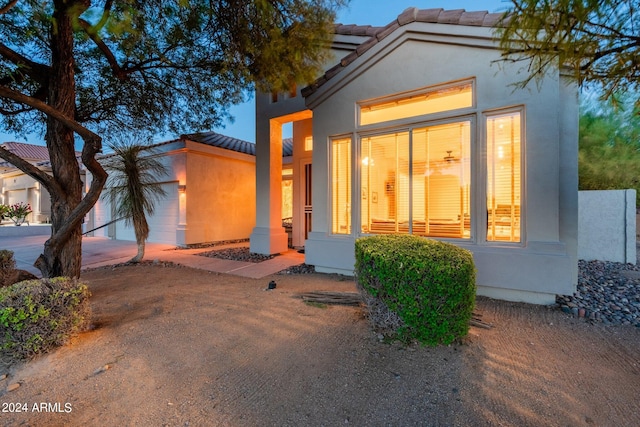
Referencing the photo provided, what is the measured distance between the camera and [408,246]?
301 cm

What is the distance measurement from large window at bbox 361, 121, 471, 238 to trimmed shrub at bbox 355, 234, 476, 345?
2028mm

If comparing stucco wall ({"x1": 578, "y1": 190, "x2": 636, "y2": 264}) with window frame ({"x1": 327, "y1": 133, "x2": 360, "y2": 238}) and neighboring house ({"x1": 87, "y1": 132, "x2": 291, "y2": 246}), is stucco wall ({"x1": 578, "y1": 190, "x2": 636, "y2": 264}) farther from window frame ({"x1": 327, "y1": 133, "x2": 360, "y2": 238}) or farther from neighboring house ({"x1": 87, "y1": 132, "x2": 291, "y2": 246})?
neighboring house ({"x1": 87, "y1": 132, "x2": 291, "y2": 246})

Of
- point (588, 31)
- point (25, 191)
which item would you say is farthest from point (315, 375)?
point (25, 191)

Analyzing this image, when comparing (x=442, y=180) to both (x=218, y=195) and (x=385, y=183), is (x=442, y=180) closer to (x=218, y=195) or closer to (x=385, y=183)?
(x=385, y=183)

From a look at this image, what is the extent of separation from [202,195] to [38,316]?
26.1 feet

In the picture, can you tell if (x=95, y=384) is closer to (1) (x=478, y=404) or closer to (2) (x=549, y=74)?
(1) (x=478, y=404)

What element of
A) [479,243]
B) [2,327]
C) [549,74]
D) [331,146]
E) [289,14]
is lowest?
[2,327]

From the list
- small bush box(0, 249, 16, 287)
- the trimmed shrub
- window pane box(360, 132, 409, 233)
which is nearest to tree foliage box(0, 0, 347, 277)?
small bush box(0, 249, 16, 287)

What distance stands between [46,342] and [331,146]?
16.6 feet

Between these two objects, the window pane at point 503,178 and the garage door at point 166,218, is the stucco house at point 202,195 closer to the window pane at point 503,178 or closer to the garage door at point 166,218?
the garage door at point 166,218

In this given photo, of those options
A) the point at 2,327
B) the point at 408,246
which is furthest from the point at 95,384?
the point at 408,246

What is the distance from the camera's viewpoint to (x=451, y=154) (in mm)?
4680

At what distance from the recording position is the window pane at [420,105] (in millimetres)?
4543

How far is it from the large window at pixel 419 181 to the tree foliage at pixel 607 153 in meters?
7.84
